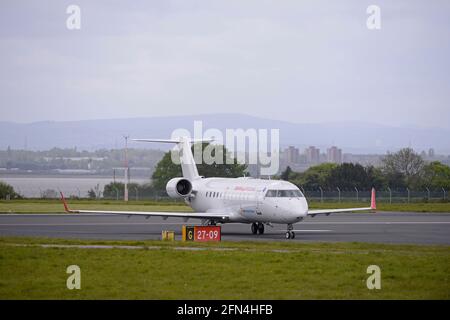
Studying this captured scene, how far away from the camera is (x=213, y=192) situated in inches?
1884

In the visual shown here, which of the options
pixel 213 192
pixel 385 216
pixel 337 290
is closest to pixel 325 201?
pixel 385 216

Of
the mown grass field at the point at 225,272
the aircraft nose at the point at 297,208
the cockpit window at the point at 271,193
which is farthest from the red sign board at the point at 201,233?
the cockpit window at the point at 271,193

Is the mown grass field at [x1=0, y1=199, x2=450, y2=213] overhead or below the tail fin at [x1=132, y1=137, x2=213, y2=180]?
below

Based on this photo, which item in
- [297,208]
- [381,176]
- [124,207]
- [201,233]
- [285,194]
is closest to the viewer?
[201,233]

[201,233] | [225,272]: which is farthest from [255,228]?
[225,272]

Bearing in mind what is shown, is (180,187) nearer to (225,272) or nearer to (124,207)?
(124,207)

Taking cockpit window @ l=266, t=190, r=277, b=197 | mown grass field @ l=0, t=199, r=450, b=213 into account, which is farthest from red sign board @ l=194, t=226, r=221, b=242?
mown grass field @ l=0, t=199, r=450, b=213

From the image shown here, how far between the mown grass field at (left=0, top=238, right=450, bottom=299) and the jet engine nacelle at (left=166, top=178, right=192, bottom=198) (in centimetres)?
1469

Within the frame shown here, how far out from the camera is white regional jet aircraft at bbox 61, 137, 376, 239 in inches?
1655

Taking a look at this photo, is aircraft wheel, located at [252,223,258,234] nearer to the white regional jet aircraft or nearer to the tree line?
the white regional jet aircraft

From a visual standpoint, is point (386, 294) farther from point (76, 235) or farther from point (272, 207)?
point (76, 235)

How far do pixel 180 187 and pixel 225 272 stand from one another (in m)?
23.5

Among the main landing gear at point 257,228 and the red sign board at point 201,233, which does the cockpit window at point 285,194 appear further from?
the red sign board at point 201,233

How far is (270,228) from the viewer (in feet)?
165
